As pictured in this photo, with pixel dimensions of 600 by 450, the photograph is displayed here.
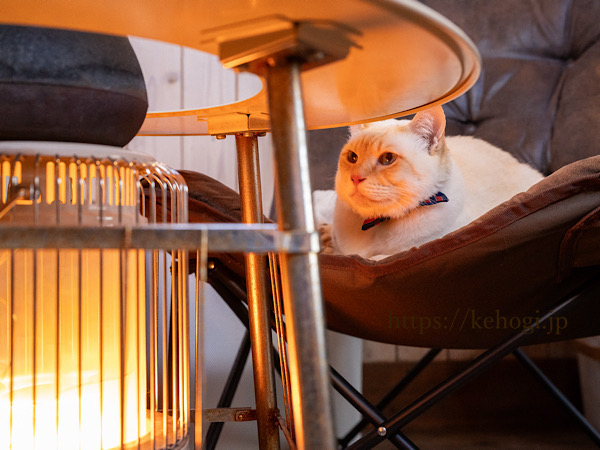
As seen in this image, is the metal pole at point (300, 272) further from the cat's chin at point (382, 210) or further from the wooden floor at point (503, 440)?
the wooden floor at point (503, 440)

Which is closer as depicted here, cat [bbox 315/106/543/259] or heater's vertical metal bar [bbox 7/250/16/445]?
heater's vertical metal bar [bbox 7/250/16/445]

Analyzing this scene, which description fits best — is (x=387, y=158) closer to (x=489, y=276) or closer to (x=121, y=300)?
(x=489, y=276)

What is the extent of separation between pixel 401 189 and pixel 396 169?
5 cm

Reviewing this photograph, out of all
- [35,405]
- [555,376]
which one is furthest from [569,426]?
[35,405]

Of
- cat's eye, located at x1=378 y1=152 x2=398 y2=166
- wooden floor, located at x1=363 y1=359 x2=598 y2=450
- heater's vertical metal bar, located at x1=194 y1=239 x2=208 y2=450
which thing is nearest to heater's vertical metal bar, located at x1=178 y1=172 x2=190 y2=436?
heater's vertical metal bar, located at x1=194 y1=239 x2=208 y2=450

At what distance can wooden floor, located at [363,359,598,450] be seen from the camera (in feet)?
5.02

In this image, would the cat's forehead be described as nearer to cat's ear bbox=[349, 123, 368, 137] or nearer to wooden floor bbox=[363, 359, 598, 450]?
cat's ear bbox=[349, 123, 368, 137]

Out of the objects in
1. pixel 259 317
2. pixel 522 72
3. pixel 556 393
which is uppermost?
pixel 522 72

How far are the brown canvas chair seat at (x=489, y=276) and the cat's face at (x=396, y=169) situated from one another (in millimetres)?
372

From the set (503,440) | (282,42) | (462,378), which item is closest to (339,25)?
(282,42)

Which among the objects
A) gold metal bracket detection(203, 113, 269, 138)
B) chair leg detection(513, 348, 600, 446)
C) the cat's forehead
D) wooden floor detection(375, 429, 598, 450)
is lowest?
wooden floor detection(375, 429, 598, 450)

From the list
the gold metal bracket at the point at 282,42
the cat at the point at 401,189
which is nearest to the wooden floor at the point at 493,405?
the cat at the point at 401,189

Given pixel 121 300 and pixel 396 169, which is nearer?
pixel 121 300

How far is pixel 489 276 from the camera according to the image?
85cm
